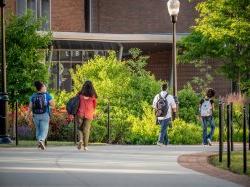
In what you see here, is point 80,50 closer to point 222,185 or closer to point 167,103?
point 167,103

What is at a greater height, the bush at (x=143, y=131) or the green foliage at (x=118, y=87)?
the green foliage at (x=118, y=87)

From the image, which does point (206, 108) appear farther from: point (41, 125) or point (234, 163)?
point (234, 163)

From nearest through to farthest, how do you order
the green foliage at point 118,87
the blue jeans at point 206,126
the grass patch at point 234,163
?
the grass patch at point 234,163 < the blue jeans at point 206,126 < the green foliage at point 118,87

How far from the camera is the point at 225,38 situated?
33719 millimetres

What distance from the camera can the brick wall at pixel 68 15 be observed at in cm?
4181

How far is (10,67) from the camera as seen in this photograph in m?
26.5

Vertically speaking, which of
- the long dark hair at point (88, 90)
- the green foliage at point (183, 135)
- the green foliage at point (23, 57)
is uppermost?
the green foliage at point (23, 57)

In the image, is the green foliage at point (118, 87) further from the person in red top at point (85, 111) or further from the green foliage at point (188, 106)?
the person in red top at point (85, 111)

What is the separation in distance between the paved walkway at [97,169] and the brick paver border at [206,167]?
21cm

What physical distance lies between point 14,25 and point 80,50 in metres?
12.4

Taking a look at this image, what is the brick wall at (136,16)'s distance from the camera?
1766 inches

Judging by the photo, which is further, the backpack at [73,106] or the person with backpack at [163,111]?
the person with backpack at [163,111]

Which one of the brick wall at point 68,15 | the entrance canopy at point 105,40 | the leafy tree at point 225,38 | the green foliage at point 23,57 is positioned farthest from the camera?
the brick wall at point 68,15

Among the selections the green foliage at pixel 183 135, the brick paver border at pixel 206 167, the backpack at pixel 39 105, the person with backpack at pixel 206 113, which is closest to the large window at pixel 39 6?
the green foliage at pixel 183 135
